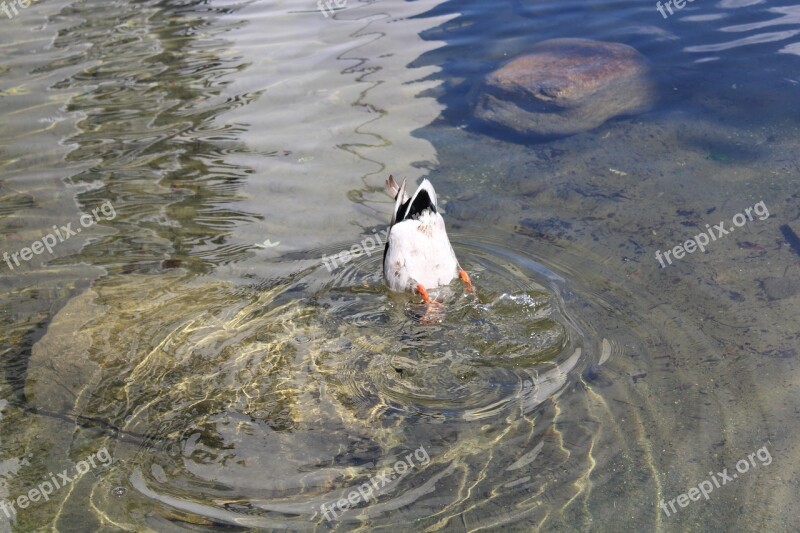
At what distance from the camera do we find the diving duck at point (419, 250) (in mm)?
5070

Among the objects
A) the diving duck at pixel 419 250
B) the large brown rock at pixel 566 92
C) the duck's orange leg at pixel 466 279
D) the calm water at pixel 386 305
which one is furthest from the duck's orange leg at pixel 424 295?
the large brown rock at pixel 566 92

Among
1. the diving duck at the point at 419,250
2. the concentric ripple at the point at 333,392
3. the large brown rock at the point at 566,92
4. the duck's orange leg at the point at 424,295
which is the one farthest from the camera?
the large brown rock at the point at 566,92

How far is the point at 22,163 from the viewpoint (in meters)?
7.21

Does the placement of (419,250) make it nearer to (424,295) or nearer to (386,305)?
(424,295)

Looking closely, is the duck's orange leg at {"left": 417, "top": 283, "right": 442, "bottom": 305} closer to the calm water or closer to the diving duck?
the diving duck

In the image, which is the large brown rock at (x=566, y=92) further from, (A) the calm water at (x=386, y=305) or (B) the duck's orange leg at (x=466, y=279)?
(B) the duck's orange leg at (x=466, y=279)

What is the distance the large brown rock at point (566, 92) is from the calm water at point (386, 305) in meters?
0.25

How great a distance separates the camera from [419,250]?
5.19 m

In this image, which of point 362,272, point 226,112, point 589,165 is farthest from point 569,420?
point 226,112

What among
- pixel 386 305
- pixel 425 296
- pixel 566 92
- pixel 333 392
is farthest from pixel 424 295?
pixel 566 92

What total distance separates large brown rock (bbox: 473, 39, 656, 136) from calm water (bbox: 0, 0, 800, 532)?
9.8 inches

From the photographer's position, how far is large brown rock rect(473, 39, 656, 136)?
24.2ft

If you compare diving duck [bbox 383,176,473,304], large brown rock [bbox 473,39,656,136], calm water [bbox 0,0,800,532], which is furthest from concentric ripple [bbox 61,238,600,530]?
large brown rock [bbox 473,39,656,136]

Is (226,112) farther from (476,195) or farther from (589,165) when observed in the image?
(589,165)
